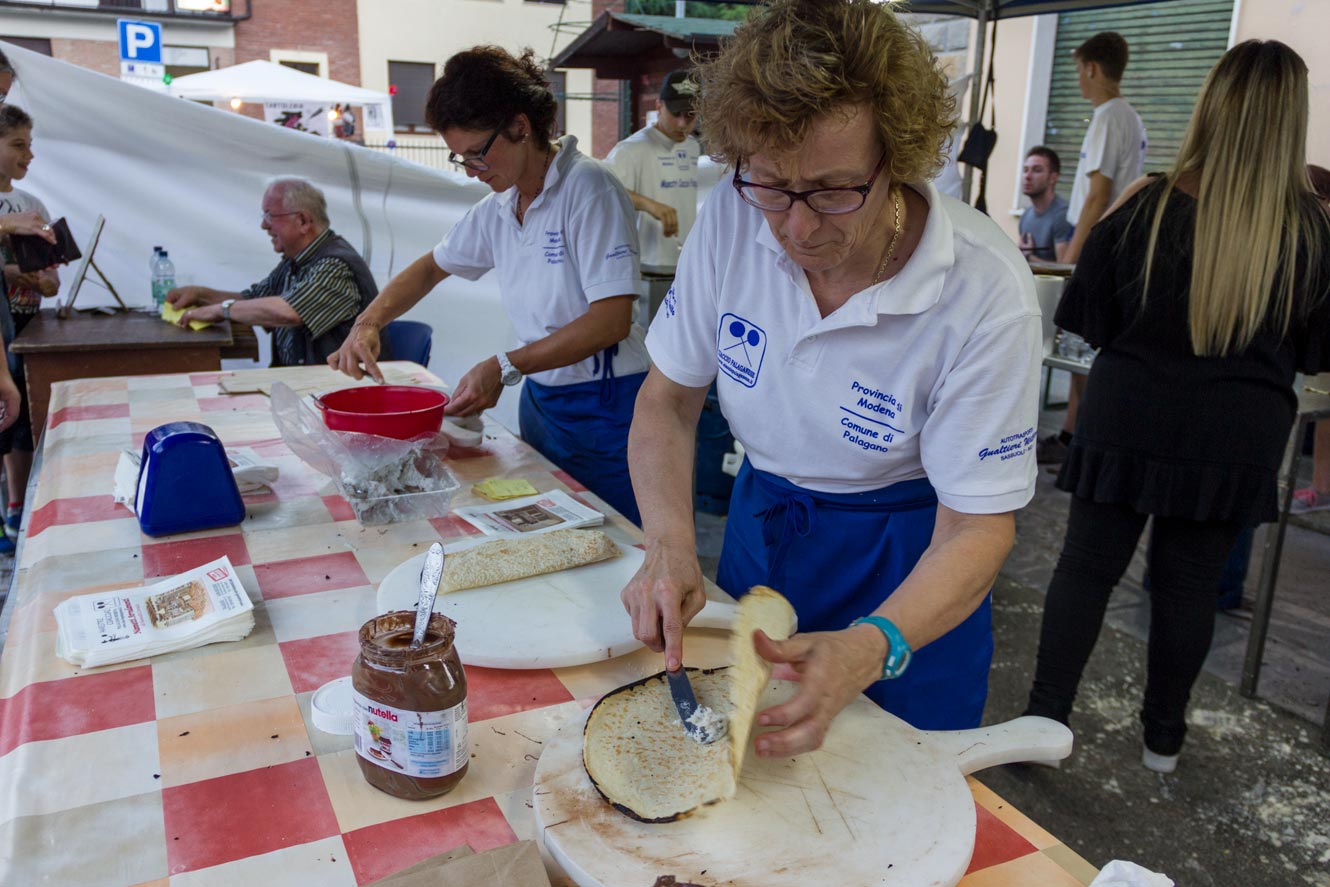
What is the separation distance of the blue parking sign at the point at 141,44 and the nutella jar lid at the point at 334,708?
11.8 m

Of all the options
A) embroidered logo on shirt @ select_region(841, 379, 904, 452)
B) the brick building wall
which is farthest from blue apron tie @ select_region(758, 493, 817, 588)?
the brick building wall

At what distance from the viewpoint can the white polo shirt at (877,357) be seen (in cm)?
126

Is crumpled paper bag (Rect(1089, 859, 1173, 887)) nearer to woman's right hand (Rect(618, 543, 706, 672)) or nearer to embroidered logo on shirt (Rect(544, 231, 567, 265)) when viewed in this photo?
woman's right hand (Rect(618, 543, 706, 672))

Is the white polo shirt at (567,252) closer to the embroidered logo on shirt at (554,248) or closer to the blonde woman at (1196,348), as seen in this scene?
the embroidered logo on shirt at (554,248)

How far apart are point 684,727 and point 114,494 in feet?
4.66

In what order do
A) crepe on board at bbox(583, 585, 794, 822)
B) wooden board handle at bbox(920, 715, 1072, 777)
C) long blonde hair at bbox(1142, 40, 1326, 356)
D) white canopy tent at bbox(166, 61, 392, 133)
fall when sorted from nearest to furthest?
crepe on board at bbox(583, 585, 794, 822) < wooden board handle at bbox(920, 715, 1072, 777) < long blonde hair at bbox(1142, 40, 1326, 356) < white canopy tent at bbox(166, 61, 392, 133)

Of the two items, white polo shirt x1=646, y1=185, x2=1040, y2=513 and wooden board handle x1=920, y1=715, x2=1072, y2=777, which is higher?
white polo shirt x1=646, y1=185, x2=1040, y2=513

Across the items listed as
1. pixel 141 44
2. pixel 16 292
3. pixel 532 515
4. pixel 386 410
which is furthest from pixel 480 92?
pixel 141 44

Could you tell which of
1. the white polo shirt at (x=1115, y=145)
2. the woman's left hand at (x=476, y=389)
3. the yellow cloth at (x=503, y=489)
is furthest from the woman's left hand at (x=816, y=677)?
the white polo shirt at (x=1115, y=145)

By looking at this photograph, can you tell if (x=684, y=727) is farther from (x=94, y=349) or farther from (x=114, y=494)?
(x=94, y=349)

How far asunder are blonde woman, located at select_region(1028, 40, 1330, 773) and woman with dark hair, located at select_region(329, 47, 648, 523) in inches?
47.5

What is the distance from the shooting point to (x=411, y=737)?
1.01 metres

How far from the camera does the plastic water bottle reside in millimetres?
4824

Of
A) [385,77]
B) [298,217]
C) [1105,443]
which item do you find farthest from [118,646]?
[385,77]
